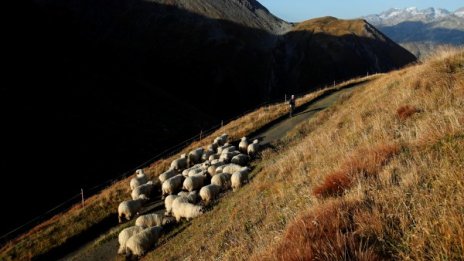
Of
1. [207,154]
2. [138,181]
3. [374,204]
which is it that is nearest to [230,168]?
[207,154]

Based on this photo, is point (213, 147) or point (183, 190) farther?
point (213, 147)

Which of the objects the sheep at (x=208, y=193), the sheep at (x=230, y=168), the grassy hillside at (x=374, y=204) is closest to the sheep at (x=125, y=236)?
the sheep at (x=208, y=193)

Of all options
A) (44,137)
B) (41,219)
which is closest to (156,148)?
(44,137)

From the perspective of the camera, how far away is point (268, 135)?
1224 inches

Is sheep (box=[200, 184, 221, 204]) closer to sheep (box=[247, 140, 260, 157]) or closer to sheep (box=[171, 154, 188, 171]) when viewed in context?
sheep (box=[247, 140, 260, 157])

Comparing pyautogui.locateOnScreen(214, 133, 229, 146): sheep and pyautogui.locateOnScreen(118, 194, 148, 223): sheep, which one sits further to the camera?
pyautogui.locateOnScreen(214, 133, 229, 146): sheep

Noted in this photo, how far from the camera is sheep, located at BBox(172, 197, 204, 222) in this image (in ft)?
55.3

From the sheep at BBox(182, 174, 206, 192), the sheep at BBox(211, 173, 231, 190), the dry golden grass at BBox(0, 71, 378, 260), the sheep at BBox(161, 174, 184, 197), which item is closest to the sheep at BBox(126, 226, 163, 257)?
the sheep at BBox(211, 173, 231, 190)

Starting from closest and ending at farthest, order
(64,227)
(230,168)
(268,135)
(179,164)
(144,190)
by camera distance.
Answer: (230,168)
(144,190)
(64,227)
(179,164)
(268,135)

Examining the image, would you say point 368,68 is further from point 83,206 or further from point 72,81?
point 83,206

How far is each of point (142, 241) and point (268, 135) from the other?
17277mm

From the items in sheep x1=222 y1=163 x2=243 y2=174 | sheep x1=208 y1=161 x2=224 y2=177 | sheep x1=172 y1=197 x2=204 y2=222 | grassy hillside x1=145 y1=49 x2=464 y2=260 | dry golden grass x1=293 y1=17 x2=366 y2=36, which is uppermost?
dry golden grass x1=293 y1=17 x2=366 y2=36

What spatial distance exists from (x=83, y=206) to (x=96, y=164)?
22.6 metres

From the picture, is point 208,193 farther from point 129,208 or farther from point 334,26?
point 334,26
